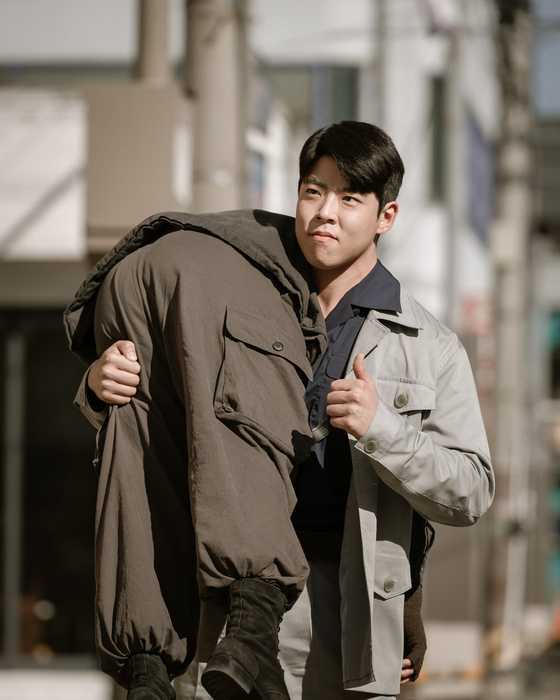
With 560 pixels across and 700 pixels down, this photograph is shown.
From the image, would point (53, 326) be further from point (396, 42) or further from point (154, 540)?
point (154, 540)

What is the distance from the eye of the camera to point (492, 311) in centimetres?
1027

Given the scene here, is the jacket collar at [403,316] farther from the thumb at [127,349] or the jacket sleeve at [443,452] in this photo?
the thumb at [127,349]

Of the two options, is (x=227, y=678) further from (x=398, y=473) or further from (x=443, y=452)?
(x=443, y=452)

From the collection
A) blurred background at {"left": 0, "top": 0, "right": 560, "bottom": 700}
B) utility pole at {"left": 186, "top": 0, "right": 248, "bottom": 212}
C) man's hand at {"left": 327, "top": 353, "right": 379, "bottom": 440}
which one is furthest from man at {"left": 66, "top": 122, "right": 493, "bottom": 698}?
blurred background at {"left": 0, "top": 0, "right": 560, "bottom": 700}

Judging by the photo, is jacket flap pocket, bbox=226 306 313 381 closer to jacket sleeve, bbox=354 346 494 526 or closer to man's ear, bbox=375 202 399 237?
jacket sleeve, bbox=354 346 494 526

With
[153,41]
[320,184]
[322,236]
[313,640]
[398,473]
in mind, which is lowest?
[313,640]

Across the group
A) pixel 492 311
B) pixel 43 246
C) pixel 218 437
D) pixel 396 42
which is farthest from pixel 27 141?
pixel 218 437

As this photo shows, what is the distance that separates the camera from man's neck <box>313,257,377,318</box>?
2340mm

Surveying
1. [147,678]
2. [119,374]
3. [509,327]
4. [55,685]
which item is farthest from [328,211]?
[509,327]

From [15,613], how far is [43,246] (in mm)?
3099

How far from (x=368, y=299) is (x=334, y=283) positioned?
0.10m

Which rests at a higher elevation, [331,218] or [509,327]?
[331,218]

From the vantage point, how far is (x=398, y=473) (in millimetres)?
2018

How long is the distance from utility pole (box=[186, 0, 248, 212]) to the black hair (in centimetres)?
147
